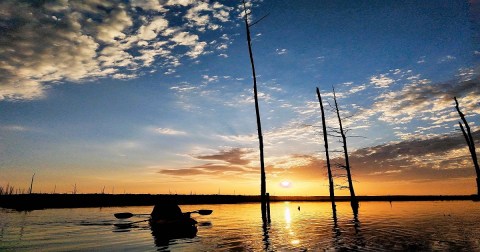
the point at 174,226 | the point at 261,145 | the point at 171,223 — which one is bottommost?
the point at 174,226

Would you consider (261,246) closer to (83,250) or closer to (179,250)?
(179,250)

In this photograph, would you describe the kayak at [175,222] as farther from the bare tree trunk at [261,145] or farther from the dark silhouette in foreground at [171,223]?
the bare tree trunk at [261,145]

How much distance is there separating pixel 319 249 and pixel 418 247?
4.34 m

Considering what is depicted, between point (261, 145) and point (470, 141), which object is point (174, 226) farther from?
point (470, 141)

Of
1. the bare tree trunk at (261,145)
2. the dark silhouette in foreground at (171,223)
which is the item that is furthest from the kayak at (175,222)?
the bare tree trunk at (261,145)

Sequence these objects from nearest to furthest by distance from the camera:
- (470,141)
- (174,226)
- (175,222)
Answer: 1. (174,226)
2. (175,222)
3. (470,141)

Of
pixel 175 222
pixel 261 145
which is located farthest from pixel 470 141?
pixel 175 222

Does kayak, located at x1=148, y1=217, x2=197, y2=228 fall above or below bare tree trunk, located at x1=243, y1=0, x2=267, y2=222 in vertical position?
below

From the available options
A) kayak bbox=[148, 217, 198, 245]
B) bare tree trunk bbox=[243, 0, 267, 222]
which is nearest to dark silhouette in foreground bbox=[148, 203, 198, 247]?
kayak bbox=[148, 217, 198, 245]

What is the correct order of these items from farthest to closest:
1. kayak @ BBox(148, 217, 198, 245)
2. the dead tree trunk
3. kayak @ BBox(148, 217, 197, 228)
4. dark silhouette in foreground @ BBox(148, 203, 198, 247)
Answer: the dead tree trunk
kayak @ BBox(148, 217, 197, 228)
kayak @ BBox(148, 217, 198, 245)
dark silhouette in foreground @ BBox(148, 203, 198, 247)

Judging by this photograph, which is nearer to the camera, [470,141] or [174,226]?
[174,226]

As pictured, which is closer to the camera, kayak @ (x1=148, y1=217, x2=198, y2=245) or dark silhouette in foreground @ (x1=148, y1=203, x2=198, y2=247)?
dark silhouette in foreground @ (x1=148, y1=203, x2=198, y2=247)

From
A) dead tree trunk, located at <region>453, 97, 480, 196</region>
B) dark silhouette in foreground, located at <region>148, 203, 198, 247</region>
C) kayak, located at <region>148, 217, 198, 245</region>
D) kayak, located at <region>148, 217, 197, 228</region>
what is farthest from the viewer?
dead tree trunk, located at <region>453, 97, 480, 196</region>

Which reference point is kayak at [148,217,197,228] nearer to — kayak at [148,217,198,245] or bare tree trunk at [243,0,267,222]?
kayak at [148,217,198,245]
